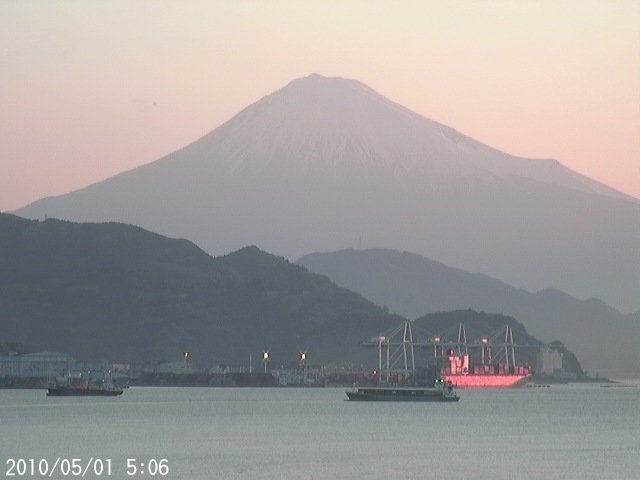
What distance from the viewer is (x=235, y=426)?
274 ft

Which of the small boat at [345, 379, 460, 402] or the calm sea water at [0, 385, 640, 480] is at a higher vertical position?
the small boat at [345, 379, 460, 402]

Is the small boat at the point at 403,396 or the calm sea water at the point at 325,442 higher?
the small boat at the point at 403,396

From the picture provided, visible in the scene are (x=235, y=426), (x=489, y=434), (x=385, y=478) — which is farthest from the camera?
(x=235, y=426)

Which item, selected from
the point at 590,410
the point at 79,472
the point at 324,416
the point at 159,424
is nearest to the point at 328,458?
the point at 79,472

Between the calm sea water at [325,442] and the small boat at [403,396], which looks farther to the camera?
the small boat at [403,396]

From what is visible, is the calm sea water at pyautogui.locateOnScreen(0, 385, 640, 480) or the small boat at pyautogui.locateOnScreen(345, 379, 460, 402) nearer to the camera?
the calm sea water at pyautogui.locateOnScreen(0, 385, 640, 480)

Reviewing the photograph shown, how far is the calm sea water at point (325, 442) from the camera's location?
56.3 metres

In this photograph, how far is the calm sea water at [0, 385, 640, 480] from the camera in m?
56.3

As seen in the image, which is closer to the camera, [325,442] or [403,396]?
[325,442]

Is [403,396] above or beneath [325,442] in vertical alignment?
above

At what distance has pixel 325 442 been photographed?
232 feet

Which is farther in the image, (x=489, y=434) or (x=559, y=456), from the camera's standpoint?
(x=489, y=434)

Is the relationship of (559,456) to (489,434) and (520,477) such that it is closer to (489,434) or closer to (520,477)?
(520,477)

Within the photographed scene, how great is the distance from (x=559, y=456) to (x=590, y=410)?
5660 cm
